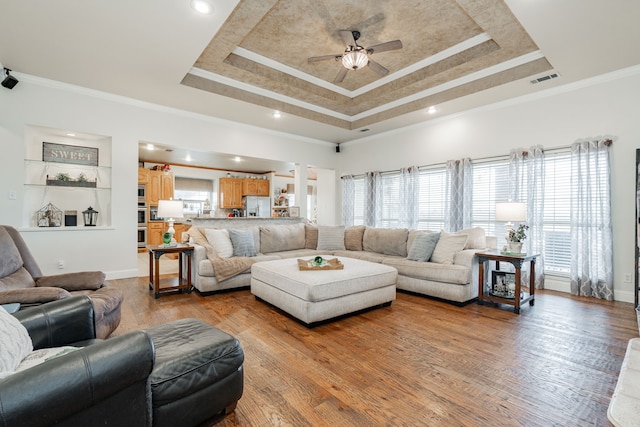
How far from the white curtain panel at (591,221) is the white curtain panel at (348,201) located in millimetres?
4130

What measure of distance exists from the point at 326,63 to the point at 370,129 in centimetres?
239

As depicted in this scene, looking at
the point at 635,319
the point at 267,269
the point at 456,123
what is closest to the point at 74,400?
the point at 267,269

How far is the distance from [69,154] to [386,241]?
5175 mm

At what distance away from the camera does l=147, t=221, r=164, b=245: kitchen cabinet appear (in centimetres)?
845

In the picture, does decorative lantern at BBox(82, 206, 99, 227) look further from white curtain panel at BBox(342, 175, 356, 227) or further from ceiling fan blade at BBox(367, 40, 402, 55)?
white curtain panel at BBox(342, 175, 356, 227)

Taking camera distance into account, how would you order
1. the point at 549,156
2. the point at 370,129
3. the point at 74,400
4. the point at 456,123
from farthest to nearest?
the point at 370,129, the point at 456,123, the point at 549,156, the point at 74,400

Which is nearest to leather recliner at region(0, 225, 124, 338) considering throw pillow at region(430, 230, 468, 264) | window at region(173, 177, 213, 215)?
throw pillow at region(430, 230, 468, 264)

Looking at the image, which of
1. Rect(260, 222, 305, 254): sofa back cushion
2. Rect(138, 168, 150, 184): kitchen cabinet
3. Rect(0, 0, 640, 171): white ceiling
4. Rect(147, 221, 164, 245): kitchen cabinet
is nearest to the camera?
Rect(0, 0, 640, 171): white ceiling

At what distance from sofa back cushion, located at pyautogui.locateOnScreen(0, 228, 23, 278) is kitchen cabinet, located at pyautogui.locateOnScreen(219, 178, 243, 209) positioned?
7.66 m

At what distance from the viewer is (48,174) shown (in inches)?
177

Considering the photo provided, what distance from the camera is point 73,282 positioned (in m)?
2.43

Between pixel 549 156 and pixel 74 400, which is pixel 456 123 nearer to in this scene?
pixel 549 156

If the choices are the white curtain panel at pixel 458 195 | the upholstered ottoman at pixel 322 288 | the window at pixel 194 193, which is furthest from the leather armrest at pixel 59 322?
the window at pixel 194 193

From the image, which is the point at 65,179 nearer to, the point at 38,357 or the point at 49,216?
the point at 49,216
